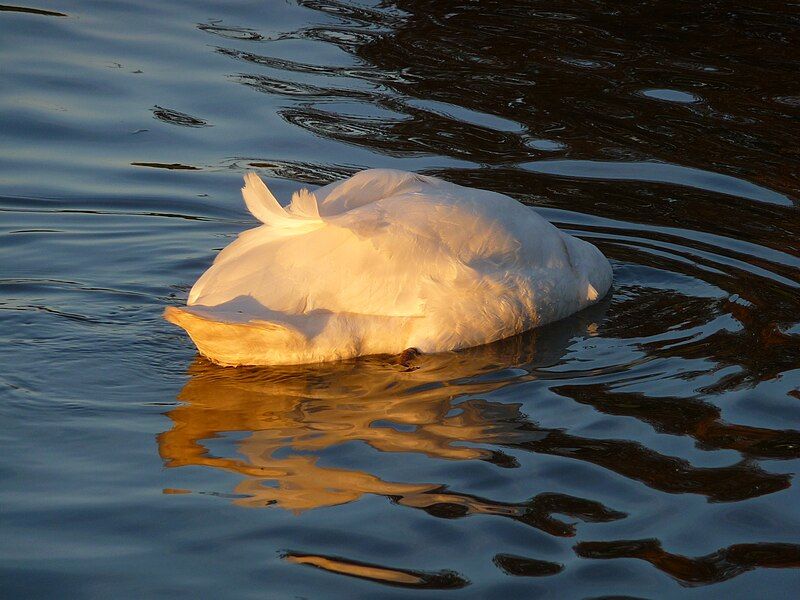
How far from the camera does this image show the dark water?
4.28m

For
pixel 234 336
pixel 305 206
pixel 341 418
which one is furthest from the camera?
pixel 305 206

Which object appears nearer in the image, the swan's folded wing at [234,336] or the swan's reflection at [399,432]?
the swan's reflection at [399,432]

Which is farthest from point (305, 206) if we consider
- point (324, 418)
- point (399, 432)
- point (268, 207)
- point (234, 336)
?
point (399, 432)

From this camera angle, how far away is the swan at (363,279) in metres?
5.78

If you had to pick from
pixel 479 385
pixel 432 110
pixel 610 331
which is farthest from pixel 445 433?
pixel 432 110

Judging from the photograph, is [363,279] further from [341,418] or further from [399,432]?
[399,432]

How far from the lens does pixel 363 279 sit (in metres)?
5.85

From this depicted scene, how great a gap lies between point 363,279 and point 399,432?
92cm

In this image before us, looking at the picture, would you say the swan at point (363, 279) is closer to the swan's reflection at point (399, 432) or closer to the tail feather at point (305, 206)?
the tail feather at point (305, 206)

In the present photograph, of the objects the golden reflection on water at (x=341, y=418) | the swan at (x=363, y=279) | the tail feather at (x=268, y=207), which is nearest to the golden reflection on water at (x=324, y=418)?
the golden reflection on water at (x=341, y=418)

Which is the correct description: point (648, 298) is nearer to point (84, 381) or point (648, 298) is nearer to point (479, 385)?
point (479, 385)

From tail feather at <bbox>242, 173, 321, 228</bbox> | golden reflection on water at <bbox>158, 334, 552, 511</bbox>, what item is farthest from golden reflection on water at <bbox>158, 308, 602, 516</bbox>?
tail feather at <bbox>242, 173, 321, 228</bbox>

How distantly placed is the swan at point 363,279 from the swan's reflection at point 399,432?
0.12m

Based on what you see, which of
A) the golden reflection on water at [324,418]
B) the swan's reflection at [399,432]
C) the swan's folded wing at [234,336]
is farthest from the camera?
the swan's folded wing at [234,336]
